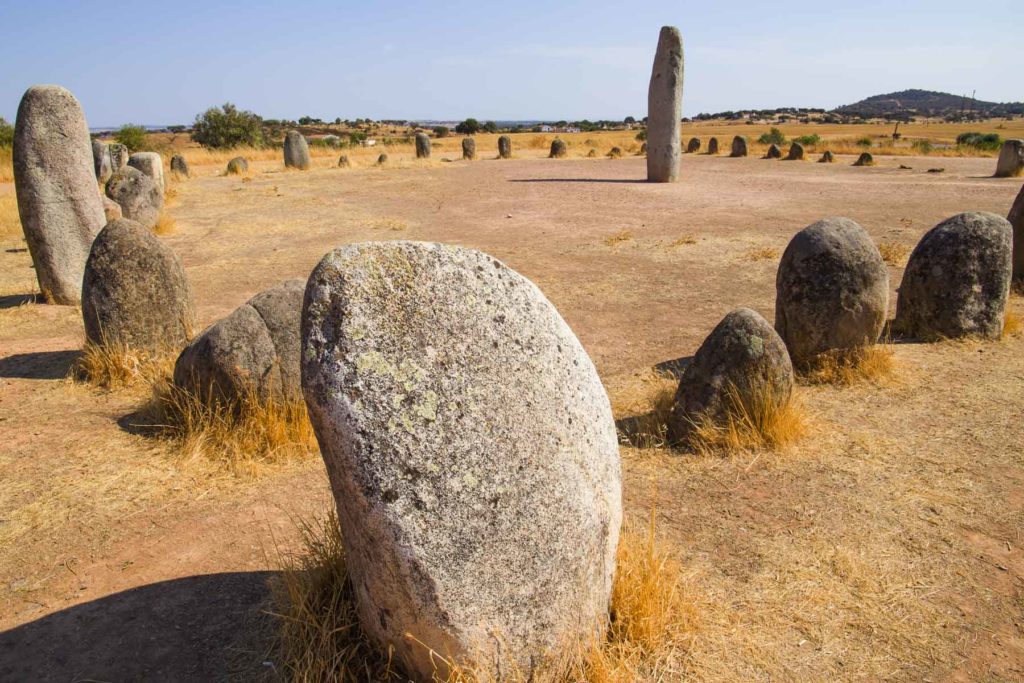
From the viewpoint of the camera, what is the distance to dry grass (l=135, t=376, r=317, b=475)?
199 inches

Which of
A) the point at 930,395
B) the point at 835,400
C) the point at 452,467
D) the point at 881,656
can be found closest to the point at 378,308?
the point at 452,467

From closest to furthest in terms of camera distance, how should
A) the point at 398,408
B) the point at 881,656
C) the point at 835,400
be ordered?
the point at 398,408, the point at 881,656, the point at 835,400

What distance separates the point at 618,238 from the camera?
13180 mm

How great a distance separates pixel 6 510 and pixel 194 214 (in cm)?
1403

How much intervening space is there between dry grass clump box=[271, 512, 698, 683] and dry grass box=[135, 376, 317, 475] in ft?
6.01

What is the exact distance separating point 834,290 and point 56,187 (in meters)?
8.91

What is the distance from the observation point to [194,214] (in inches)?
673

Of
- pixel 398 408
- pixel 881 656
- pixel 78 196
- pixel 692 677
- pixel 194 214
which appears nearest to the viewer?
pixel 398 408

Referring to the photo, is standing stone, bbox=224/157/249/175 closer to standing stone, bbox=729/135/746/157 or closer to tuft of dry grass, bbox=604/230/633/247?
tuft of dry grass, bbox=604/230/633/247

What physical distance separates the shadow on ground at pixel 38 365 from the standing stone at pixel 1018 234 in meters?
10.8

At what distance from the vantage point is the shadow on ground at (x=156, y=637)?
10.2 feet

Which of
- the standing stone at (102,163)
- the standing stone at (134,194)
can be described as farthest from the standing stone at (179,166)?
the standing stone at (134,194)

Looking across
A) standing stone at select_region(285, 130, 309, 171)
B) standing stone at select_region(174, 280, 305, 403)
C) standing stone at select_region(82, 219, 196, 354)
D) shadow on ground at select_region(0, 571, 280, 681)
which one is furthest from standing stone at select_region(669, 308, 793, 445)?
standing stone at select_region(285, 130, 309, 171)

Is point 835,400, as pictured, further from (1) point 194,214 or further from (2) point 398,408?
(1) point 194,214
